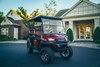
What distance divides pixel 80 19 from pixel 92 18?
161cm

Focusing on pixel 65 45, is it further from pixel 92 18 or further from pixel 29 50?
pixel 92 18

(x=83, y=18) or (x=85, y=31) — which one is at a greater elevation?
(x=83, y=18)

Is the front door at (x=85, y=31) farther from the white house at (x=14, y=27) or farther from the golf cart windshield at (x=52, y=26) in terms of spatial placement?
the golf cart windshield at (x=52, y=26)

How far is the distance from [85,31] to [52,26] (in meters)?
14.5

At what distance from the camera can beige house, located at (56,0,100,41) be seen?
61.7 feet

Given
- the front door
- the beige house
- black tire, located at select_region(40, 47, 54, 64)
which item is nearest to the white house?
black tire, located at select_region(40, 47, 54, 64)

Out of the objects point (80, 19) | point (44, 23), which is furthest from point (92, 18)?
point (44, 23)

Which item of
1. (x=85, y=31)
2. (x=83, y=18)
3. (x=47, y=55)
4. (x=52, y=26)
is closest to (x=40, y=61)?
(x=47, y=55)

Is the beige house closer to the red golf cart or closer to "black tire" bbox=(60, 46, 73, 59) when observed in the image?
"black tire" bbox=(60, 46, 73, 59)

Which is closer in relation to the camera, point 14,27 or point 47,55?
point 47,55

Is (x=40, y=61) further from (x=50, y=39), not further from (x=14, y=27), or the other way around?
(x=14, y=27)

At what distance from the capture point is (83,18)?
19.7 m

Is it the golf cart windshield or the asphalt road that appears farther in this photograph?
the golf cart windshield

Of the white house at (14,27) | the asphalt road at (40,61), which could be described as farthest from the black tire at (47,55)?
the white house at (14,27)
